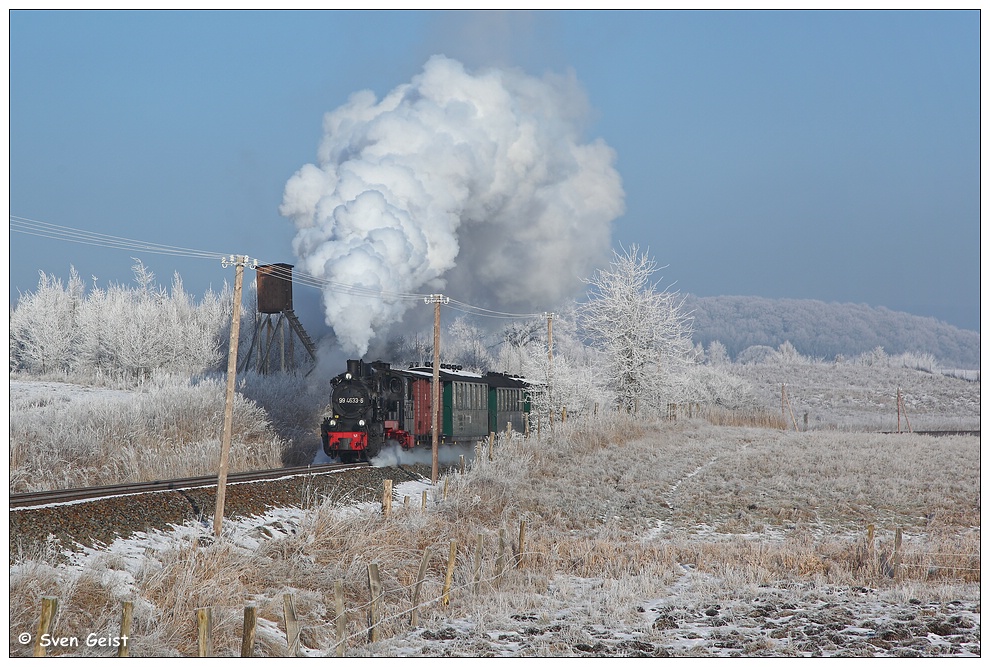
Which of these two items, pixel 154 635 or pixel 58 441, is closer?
pixel 154 635

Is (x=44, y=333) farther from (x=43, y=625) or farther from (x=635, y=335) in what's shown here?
(x=43, y=625)

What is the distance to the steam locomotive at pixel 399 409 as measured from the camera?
80.4 feet

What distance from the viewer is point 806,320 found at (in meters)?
168

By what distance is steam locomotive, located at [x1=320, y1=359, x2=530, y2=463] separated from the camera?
80.4ft

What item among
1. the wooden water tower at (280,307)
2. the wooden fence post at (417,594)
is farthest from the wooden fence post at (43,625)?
the wooden water tower at (280,307)

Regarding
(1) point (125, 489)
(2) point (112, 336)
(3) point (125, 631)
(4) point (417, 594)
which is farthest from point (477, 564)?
(2) point (112, 336)

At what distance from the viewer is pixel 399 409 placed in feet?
87.5

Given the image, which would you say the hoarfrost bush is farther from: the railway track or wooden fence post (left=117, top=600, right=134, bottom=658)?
wooden fence post (left=117, top=600, right=134, bottom=658)

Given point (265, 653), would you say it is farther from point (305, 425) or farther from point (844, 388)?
point (844, 388)

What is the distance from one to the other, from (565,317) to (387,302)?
38.0 metres

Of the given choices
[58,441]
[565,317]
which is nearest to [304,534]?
[58,441]

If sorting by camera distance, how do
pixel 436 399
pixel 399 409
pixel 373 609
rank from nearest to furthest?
pixel 373 609 → pixel 436 399 → pixel 399 409

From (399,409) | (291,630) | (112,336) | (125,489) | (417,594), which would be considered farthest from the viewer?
(112,336)

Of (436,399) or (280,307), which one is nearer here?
(436,399)
